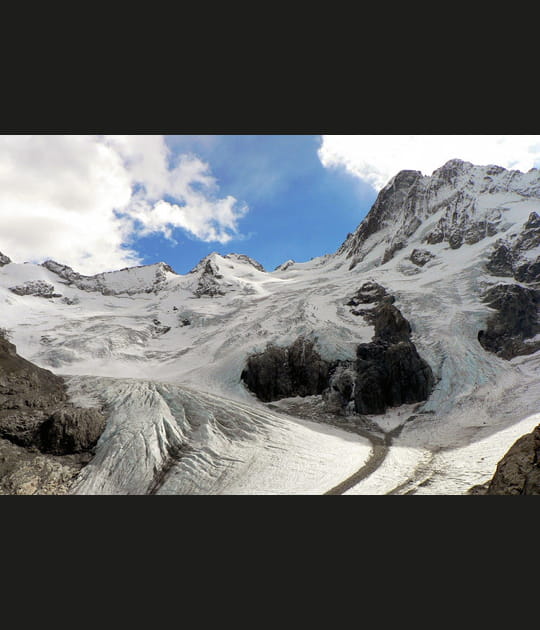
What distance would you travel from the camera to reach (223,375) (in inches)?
2429

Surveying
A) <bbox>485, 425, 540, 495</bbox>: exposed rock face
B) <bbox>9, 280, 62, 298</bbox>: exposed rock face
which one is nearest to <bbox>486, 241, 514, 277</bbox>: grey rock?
<bbox>485, 425, 540, 495</bbox>: exposed rock face

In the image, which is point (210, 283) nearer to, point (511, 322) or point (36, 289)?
point (36, 289)

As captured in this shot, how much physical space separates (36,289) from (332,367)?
398 feet

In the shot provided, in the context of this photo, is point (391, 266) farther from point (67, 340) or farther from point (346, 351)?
point (67, 340)

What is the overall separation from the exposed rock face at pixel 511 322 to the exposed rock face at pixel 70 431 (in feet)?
176

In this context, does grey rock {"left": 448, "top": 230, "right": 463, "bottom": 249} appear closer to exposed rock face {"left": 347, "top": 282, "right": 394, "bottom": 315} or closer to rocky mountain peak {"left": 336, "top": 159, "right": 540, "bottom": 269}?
rocky mountain peak {"left": 336, "top": 159, "right": 540, "bottom": 269}

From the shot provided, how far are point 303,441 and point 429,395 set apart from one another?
71.9 feet

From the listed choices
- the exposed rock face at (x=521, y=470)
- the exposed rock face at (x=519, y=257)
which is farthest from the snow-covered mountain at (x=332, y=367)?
the exposed rock face at (x=521, y=470)

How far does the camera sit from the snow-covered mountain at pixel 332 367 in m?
30.2

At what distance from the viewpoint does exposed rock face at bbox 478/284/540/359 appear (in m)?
57.6

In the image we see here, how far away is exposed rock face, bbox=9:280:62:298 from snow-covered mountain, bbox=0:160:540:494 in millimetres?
1539

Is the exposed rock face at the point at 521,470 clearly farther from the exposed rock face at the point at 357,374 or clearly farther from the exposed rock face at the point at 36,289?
the exposed rock face at the point at 36,289

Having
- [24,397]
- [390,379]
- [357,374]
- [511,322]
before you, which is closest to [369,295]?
[511,322]

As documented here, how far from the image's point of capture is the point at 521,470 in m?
15.3
